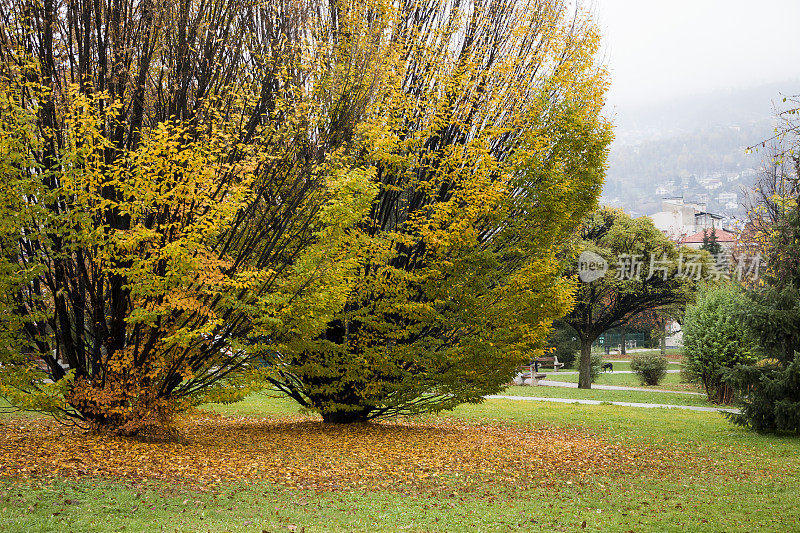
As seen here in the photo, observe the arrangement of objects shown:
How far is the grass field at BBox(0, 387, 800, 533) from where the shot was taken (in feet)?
22.3

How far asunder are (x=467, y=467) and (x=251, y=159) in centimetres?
598

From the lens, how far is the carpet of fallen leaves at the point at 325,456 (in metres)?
8.59

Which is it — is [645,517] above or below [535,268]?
below

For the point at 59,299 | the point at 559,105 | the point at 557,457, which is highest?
the point at 559,105

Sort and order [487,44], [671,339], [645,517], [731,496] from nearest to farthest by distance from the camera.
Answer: [645,517] < [731,496] < [487,44] < [671,339]

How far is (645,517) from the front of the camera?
764cm

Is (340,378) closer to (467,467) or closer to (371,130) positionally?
(467,467)

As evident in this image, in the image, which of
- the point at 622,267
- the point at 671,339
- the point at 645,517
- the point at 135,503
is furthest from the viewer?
the point at 671,339

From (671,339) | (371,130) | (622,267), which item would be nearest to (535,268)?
(371,130)

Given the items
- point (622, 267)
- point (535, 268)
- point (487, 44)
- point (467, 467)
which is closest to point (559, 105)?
point (487, 44)

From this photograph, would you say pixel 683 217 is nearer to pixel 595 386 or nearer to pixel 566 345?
pixel 566 345

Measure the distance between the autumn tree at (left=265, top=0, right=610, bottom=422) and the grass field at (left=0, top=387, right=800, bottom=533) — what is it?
1344 mm

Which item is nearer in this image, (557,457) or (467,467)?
(467,467)

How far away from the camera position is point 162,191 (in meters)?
9.48
